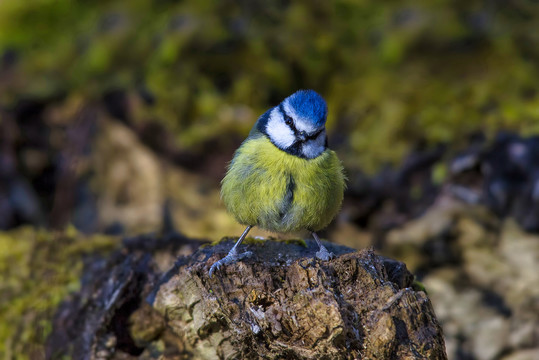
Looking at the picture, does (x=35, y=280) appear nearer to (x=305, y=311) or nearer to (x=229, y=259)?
(x=229, y=259)

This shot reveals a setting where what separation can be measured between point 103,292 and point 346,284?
1253 mm

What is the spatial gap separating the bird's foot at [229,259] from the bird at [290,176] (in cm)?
2

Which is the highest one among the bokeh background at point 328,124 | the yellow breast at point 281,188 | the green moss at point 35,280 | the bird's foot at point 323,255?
the bokeh background at point 328,124

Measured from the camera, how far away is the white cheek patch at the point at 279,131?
2407 mm

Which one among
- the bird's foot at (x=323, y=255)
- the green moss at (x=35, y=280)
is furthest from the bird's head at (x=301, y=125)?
the green moss at (x=35, y=280)

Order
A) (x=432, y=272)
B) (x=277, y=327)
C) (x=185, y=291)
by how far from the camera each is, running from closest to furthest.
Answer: (x=277, y=327) < (x=185, y=291) < (x=432, y=272)

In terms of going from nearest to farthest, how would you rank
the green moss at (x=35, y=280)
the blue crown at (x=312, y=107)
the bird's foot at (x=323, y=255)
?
the bird's foot at (x=323, y=255) < the blue crown at (x=312, y=107) < the green moss at (x=35, y=280)

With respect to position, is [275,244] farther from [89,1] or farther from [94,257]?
[89,1]

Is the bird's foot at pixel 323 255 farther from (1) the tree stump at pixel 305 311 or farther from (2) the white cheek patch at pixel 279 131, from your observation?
(2) the white cheek patch at pixel 279 131

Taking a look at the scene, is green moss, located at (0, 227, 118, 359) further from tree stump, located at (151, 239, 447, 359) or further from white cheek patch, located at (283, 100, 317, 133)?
white cheek patch, located at (283, 100, 317, 133)

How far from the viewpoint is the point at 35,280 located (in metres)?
3.00

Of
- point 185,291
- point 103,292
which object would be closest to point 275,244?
point 185,291

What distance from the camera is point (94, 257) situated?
3039 millimetres

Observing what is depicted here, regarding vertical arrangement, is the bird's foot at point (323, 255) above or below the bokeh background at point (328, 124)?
below
